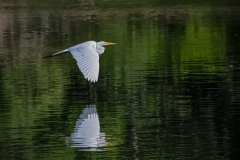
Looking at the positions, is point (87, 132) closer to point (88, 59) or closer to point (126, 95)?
point (88, 59)

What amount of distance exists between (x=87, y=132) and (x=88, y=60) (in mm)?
1553

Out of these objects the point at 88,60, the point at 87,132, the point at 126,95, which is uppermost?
the point at 88,60

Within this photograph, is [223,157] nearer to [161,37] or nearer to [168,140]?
[168,140]

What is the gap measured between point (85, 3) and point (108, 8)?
4585 millimetres

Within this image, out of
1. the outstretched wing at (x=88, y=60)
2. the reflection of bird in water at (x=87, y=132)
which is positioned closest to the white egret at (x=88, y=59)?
the outstretched wing at (x=88, y=60)

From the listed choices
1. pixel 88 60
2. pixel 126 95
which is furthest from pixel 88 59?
pixel 126 95

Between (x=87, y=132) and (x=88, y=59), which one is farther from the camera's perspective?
(x=88, y=59)

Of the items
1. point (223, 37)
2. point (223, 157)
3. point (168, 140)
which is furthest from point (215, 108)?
point (223, 37)

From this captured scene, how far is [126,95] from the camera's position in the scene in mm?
16156

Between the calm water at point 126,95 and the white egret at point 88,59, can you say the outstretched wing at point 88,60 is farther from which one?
the calm water at point 126,95

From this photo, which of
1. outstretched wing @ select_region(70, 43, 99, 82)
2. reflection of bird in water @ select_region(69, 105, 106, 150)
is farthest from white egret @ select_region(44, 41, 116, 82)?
reflection of bird in water @ select_region(69, 105, 106, 150)

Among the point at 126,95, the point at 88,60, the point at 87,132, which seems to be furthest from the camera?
the point at 126,95

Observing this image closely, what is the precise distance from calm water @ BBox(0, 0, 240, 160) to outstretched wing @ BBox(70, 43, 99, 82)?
73 cm

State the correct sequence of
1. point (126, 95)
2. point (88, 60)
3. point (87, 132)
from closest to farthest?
point (87, 132), point (88, 60), point (126, 95)
